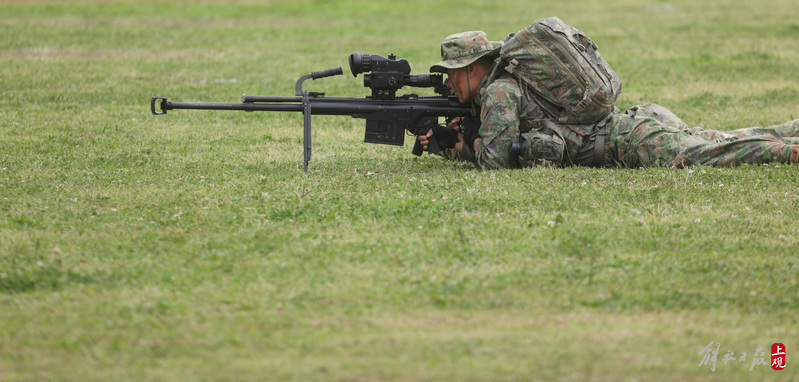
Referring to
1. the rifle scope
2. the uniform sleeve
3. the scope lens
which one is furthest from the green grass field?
the scope lens

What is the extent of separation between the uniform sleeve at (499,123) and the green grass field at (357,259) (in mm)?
398

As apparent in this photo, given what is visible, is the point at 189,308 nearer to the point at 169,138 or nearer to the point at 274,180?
the point at 274,180

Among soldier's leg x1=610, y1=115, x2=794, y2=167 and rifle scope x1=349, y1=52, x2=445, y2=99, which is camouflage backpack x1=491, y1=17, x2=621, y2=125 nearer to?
soldier's leg x1=610, y1=115, x2=794, y2=167

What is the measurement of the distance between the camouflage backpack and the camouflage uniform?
0.54 ft

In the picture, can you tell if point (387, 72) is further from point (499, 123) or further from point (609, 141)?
point (609, 141)

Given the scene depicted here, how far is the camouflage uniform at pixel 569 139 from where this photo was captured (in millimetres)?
8711

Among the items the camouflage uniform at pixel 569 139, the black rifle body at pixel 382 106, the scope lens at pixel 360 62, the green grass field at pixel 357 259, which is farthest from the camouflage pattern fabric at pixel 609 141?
the scope lens at pixel 360 62

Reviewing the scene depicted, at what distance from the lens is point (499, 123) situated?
8680 millimetres

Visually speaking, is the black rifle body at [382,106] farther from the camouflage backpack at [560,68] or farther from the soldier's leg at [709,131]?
the soldier's leg at [709,131]

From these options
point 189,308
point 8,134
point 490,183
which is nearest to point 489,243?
point 490,183

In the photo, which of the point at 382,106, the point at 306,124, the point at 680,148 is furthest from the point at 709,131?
the point at 306,124

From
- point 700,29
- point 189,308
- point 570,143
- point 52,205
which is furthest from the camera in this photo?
point 700,29

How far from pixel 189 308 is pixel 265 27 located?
60.4 feet

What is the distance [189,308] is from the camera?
554 cm
